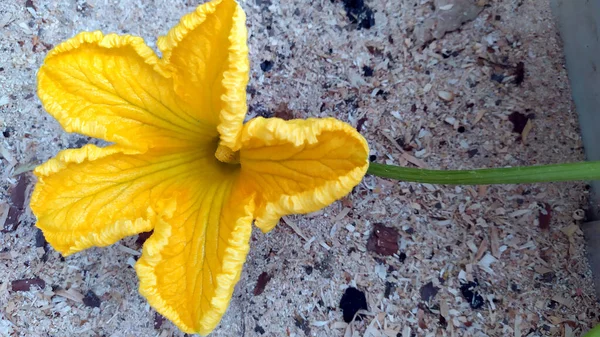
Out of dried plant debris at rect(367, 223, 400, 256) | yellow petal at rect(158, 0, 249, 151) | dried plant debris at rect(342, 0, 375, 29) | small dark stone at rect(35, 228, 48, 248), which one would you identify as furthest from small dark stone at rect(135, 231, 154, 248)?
dried plant debris at rect(342, 0, 375, 29)

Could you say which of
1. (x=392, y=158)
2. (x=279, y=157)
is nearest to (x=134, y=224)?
(x=279, y=157)

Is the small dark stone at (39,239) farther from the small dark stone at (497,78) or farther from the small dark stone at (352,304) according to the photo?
the small dark stone at (497,78)

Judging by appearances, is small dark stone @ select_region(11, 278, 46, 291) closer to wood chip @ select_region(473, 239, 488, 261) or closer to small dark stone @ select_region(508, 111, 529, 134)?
wood chip @ select_region(473, 239, 488, 261)

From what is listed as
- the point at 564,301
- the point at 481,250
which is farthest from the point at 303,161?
the point at 564,301

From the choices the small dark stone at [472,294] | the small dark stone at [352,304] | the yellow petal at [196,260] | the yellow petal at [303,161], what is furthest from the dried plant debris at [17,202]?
the small dark stone at [472,294]

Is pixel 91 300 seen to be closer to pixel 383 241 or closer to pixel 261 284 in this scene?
pixel 261 284

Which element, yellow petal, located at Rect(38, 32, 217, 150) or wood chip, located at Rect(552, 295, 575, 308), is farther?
wood chip, located at Rect(552, 295, 575, 308)

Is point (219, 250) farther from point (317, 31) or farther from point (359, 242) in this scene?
point (317, 31)
